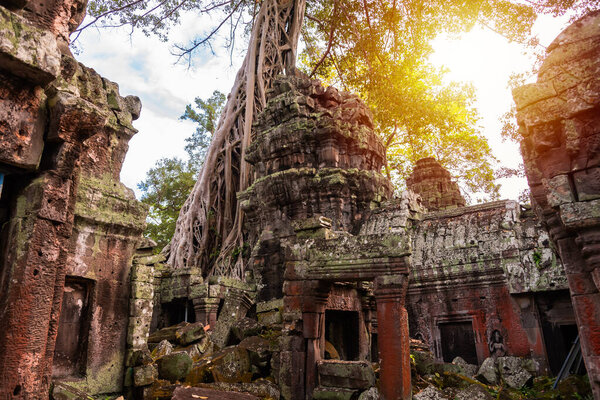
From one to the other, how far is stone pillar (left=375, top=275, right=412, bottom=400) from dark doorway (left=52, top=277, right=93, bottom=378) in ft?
10.0

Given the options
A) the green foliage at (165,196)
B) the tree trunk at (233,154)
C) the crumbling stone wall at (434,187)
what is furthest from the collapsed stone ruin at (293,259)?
the green foliage at (165,196)

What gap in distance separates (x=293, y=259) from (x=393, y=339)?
163 cm

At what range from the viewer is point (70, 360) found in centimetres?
388

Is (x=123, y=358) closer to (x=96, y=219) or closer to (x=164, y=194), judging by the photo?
(x=96, y=219)

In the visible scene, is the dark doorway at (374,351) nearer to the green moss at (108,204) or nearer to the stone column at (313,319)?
the stone column at (313,319)

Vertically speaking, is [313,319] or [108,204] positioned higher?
[108,204]

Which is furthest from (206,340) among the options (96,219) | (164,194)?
(164,194)

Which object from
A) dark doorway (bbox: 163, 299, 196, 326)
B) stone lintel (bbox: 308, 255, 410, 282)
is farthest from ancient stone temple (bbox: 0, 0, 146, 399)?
dark doorway (bbox: 163, 299, 196, 326)

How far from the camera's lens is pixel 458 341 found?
7.81 m

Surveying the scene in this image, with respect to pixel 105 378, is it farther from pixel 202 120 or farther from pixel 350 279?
pixel 202 120

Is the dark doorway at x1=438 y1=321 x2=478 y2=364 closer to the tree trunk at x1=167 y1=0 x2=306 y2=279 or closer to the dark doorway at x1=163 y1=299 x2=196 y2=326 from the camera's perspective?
the dark doorway at x1=163 y1=299 x2=196 y2=326

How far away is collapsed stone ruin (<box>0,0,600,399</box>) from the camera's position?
2.11 m

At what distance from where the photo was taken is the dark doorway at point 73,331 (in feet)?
12.5

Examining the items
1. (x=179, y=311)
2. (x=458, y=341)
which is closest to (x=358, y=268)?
(x=458, y=341)
